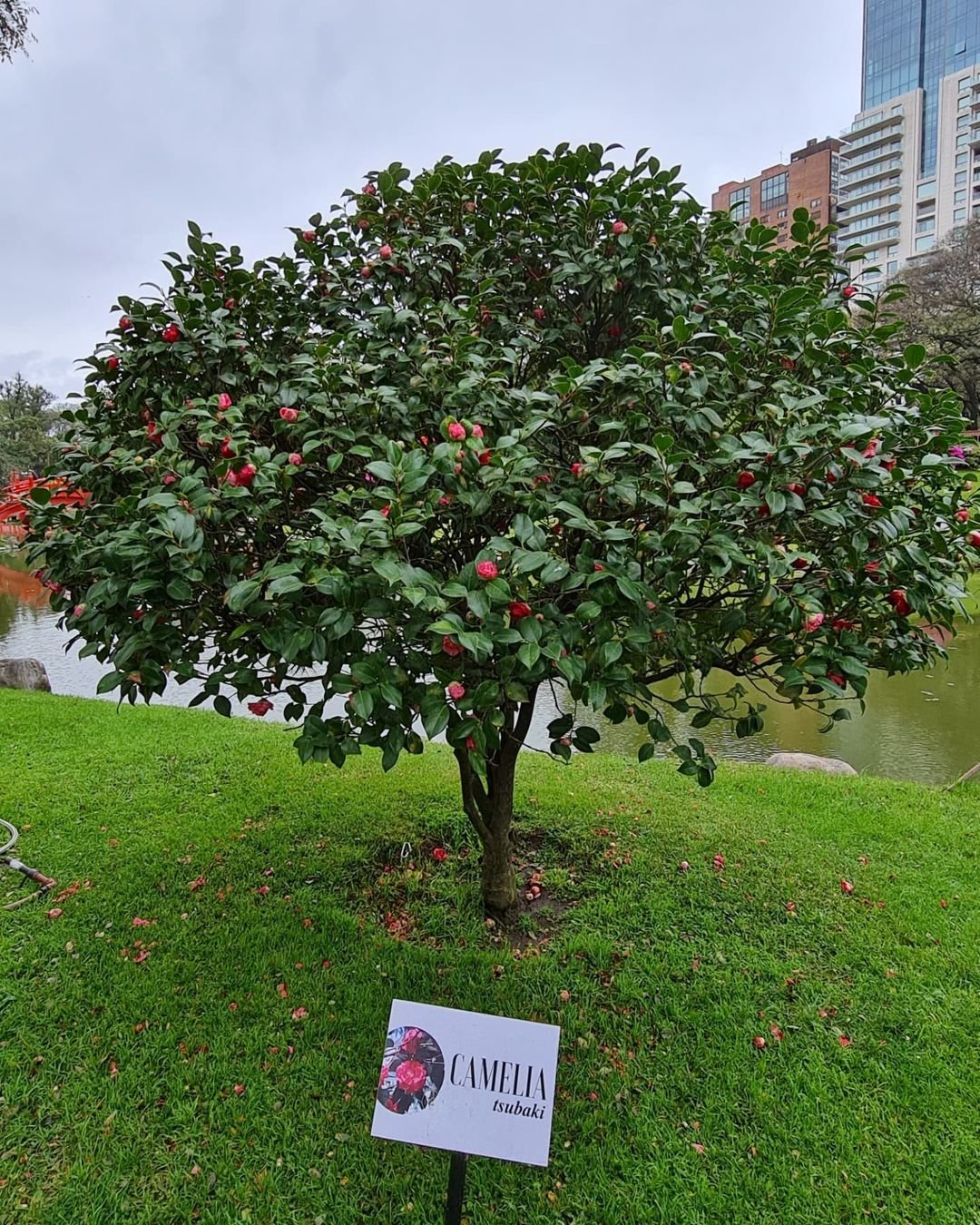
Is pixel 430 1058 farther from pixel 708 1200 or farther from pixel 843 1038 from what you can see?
pixel 843 1038

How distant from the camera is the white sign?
1174mm

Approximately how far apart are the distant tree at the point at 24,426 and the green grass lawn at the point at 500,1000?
13.4m

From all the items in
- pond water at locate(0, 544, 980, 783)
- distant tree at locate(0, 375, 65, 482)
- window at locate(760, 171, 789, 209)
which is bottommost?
pond water at locate(0, 544, 980, 783)

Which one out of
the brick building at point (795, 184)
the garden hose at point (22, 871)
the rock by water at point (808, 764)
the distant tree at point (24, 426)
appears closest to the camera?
the garden hose at point (22, 871)

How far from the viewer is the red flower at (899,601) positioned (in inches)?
63.1

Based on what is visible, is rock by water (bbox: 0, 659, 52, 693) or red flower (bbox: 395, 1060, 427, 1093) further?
rock by water (bbox: 0, 659, 52, 693)

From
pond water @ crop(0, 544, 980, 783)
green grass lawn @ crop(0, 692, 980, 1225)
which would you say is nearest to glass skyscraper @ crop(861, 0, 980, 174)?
pond water @ crop(0, 544, 980, 783)

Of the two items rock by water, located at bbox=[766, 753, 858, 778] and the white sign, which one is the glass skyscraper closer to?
rock by water, located at bbox=[766, 753, 858, 778]

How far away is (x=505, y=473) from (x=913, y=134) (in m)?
55.4

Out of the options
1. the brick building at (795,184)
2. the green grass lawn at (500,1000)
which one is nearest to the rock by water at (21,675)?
the green grass lawn at (500,1000)

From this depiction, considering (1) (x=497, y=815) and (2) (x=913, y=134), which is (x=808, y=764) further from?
(2) (x=913, y=134)

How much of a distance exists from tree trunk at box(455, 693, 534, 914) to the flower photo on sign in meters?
0.92

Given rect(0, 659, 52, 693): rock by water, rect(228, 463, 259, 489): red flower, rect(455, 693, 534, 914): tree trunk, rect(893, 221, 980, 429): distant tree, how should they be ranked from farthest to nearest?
rect(893, 221, 980, 429): distant tree < rect(0, 659, 52, 693): rock by water < rect(455, 693, 534, 914): tree trunk < rect(228, 463, 259, 489): red flower

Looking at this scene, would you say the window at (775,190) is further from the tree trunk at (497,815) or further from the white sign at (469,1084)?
the white sign at (469,1084)
